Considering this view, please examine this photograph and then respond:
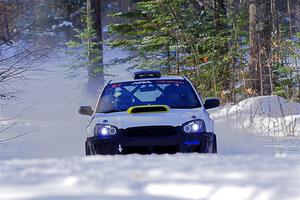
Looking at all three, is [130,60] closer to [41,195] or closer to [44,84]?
Result: [44,84]

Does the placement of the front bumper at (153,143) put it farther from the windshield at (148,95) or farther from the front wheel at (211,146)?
the windshield at (148,95)

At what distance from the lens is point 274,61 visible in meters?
14.8

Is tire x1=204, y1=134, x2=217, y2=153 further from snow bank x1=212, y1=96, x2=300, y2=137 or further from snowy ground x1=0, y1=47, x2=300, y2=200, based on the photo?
snow bank x1=212, y1=96, x2=300, y2=137

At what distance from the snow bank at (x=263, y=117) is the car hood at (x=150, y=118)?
443 centimetres

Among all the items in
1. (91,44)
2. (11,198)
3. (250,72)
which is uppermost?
(91,44)

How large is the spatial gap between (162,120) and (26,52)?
3.43 m

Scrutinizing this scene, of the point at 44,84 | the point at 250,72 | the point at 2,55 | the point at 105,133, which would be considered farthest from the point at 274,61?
the point at 44,84

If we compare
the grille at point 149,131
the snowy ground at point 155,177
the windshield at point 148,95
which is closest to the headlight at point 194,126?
the grille at point 149,131

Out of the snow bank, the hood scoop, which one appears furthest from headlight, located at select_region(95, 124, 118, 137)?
the snow bank

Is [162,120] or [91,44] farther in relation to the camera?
[91,44]

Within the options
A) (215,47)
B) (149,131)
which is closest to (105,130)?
(149,131)

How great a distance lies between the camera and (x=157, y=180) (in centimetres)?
376

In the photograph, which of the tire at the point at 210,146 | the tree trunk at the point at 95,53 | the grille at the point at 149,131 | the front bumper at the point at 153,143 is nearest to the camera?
the front bumper at the point at 153,143

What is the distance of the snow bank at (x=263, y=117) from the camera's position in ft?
37.4
